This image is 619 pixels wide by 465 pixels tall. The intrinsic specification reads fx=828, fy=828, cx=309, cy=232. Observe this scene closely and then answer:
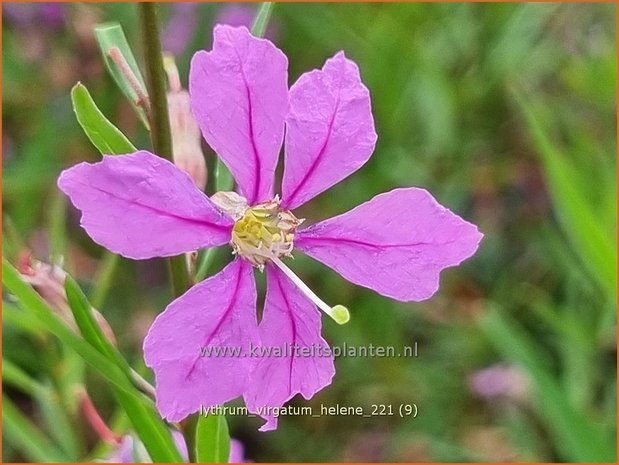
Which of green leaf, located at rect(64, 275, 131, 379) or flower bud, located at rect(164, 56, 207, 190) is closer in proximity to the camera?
green leaf, located at rect(64, 275, 131, 379)

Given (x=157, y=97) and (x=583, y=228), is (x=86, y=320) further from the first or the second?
(x=583, y=228)

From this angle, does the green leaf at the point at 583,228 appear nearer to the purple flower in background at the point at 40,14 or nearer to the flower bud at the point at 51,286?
the flower bud at the point at 51,286

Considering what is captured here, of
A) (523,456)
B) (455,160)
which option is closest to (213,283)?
(523,456)

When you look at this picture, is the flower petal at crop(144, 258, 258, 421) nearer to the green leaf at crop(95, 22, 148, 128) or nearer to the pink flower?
the pink flower

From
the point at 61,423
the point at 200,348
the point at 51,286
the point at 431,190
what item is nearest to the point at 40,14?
the point at 431,190

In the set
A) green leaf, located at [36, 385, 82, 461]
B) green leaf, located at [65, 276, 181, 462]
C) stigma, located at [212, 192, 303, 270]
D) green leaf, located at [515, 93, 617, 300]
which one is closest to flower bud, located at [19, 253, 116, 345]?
green leaf, located at [65, 276, 181, 462]

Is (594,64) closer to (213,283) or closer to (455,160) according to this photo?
(455,160)
